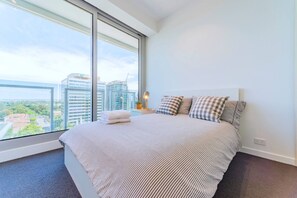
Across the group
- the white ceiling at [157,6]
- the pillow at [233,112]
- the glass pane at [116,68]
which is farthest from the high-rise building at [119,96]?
A: the pillow at [233,112]

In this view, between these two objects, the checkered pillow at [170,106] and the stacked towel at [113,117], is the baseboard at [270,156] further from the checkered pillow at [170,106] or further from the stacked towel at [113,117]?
the stacked towel at [113,117]

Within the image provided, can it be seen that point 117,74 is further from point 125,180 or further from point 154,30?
point 125,180

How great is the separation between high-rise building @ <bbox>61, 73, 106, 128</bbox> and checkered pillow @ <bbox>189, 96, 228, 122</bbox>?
2067mm

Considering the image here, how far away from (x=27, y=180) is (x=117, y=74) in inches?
98.9

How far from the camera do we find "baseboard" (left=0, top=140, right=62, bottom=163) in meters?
1.90

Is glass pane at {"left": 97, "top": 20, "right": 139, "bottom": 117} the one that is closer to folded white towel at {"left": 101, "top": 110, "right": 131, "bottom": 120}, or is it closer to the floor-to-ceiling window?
the floor-to-ceiling window

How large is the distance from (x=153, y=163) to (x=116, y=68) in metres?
2.98

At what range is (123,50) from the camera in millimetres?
3590

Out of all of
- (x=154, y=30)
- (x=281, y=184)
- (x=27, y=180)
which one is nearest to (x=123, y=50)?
(x=154, y=30)

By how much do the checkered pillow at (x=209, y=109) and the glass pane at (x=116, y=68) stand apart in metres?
1.95

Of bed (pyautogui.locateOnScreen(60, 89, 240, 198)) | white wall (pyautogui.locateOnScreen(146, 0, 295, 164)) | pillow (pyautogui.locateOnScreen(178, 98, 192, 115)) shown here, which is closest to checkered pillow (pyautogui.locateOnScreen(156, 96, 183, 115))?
pillow (pyautogui.locateOnScreen(178, 98, 192, 115))

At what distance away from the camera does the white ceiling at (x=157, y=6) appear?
112 inches

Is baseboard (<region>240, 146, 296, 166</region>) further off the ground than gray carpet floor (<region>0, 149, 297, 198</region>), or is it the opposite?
baseboard (<region>240, 146, 296, 166</region>)

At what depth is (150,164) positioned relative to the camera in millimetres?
748
